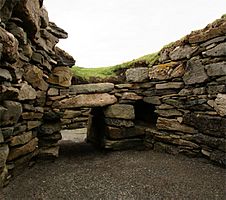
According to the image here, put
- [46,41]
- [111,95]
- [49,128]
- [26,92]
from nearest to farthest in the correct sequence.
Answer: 1. [26,92]
2. [46,41]
3. [49,128]
4. [111,95]

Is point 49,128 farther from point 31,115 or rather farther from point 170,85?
point 170,85

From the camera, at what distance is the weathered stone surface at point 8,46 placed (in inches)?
113

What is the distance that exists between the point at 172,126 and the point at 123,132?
4.35 ft

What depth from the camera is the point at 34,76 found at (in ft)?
14.5

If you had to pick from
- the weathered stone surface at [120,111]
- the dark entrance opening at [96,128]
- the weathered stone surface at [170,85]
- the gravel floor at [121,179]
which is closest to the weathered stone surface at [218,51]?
the weathered stone surface at [170,85]

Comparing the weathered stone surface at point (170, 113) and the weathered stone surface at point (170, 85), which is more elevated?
the weathered stone surface at point (170, 85)

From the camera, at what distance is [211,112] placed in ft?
15.1

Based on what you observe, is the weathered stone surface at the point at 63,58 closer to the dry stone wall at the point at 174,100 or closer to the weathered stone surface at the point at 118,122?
the dry stone wall at the point at 174,100

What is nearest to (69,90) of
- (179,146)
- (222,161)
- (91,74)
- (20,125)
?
(91,74)

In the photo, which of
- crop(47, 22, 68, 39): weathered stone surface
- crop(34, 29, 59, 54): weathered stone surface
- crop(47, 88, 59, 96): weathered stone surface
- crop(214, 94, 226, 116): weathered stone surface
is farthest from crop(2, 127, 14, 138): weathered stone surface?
crop(214, 94, 226, 116): weathered stone surface

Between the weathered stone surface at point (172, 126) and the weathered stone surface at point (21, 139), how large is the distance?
3.19 meters

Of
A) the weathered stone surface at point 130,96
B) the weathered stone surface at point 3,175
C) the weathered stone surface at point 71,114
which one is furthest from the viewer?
the weathered stone surface at point 71,114

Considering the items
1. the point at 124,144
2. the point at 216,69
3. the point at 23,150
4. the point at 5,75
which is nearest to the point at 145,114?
the point at 124,144

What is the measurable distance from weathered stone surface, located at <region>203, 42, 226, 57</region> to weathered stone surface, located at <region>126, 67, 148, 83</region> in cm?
179
